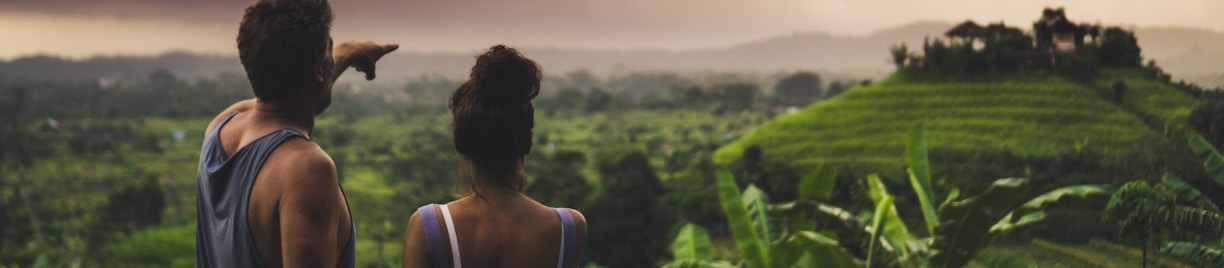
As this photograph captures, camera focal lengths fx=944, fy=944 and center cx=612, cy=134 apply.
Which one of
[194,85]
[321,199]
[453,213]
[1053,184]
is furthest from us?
[194,85]

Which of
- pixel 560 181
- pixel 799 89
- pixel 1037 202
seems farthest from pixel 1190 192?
pixel 799 89

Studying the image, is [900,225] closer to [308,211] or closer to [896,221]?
[896,221]

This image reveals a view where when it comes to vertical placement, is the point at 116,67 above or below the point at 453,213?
below

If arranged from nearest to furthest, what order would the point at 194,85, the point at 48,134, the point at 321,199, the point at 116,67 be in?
the point at 321,199 → the point at 48,134 → the point at 194,85 → the point at 116,67

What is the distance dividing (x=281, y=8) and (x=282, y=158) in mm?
219

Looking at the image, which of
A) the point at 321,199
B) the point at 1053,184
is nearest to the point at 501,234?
the point at 321,199

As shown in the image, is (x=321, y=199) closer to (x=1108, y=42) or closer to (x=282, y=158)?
→ (x=282, y=158)

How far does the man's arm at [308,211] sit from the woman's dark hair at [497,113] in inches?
8.8

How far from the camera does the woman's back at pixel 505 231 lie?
1448 millimetres

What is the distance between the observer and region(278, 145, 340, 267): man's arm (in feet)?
4.38

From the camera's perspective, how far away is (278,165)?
4.49ft

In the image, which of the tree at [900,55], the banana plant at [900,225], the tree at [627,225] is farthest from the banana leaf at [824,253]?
the tree at [627,225]

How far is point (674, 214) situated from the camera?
24.8 metres

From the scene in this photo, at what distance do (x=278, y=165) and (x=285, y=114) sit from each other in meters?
0.13
